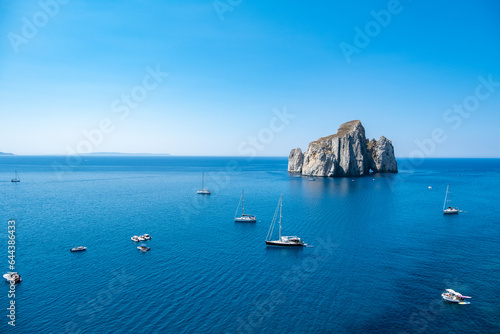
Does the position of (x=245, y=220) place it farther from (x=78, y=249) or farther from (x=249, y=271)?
(x=78, y=249)

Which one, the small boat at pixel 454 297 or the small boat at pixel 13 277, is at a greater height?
the small boat at pixel 454 297

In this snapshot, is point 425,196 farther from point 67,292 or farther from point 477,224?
point 67,292

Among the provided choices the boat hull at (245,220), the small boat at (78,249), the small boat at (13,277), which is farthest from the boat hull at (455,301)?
the small boat at (13,277)

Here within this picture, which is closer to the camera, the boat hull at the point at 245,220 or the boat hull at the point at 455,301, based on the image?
the boat hull at the point at 455,301

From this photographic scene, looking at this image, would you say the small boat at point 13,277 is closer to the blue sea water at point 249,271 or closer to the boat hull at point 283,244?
the blue sea water at point 249,271

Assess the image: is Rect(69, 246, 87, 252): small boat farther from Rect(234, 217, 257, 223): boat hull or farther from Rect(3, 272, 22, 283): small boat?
Rect(234, 217, 257, 223): boat hull

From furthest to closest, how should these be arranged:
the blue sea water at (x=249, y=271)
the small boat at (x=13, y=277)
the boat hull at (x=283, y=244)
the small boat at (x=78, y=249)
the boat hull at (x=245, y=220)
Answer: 1. the boat hull at (x=245, y=220)
2. the boat hull at (x=283, y=244)
3. the small boat at (x=78, y=249)
4. the small boat at (x=13, y=277)
5. the blue sea water at (x=249, y=271)
